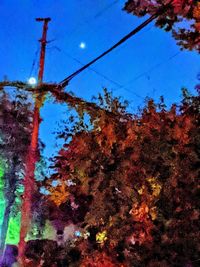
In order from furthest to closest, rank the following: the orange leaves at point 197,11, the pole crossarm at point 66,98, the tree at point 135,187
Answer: the pole crossarm at point 66,98 → the tree at point 135,187 → the orange leaves at point 197,11

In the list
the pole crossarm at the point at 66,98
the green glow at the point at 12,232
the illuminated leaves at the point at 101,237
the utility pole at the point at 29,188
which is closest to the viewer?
the illuminated leaves at the point at 101,237

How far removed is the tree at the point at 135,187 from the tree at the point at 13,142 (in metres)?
22.5

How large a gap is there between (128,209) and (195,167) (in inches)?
63.4

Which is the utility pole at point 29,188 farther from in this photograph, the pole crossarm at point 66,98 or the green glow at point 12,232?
the green glow at point 12,232

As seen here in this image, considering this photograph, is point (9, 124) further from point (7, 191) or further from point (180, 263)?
point (180, 263)

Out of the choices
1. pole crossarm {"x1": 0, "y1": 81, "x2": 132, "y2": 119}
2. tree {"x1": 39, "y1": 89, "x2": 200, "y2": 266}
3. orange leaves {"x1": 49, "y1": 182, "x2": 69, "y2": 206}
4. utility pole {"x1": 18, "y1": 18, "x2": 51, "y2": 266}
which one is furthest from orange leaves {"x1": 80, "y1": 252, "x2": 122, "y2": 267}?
utility pole {"x1": 18, "y1": 18, "x2": 51, "y2": 266}

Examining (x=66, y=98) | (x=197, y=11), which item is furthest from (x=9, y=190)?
(x=197, y=11)

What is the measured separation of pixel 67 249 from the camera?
1005cm

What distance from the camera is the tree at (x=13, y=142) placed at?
3281 cm

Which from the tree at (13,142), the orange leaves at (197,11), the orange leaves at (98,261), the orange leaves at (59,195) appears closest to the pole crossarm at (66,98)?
the orange leaves at (59,195)

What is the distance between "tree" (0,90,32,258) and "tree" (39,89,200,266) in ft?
73.7

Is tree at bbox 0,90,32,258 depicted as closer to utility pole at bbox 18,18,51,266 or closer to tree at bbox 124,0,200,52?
utility pole at bbox 18,18,51,266

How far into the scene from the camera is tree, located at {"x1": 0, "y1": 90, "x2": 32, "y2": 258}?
3281 centimetres

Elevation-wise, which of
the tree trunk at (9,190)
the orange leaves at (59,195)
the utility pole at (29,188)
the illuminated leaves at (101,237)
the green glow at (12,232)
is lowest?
the illuminated leaves at (101,237)
